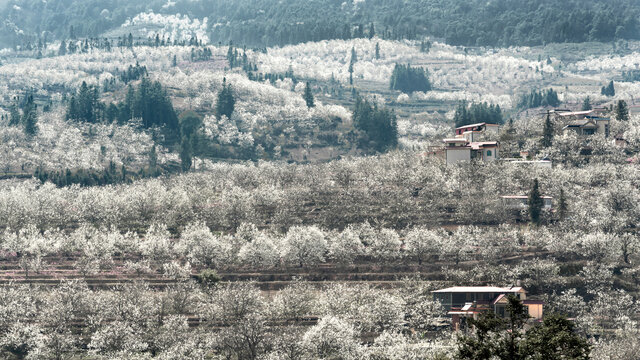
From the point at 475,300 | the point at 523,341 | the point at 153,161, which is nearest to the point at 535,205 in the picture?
the point at 475,300

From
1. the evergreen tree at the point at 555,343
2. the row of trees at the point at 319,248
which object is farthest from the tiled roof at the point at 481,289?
the evergreen tree at the point at 555,343

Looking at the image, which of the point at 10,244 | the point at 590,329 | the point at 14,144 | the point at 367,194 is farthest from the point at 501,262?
the point at 14,144

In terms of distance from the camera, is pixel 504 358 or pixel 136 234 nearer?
pixel 504 358

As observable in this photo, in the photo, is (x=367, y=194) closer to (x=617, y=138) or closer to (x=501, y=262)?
(x=501, y=262)

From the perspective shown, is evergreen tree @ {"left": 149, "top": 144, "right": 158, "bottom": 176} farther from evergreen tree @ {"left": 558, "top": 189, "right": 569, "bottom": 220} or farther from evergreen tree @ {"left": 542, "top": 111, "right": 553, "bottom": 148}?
evergreen tree @ {"left": 558, "top": 189, "right": 569, "bottom": 220}

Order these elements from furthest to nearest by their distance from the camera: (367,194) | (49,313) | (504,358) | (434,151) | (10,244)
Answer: (434,151) → (367,194) → (10,244) → (49,313) → (504,358)

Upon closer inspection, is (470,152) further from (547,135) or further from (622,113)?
(622,113)

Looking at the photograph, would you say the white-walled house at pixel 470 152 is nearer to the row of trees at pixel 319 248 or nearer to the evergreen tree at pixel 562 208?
the evergreen tree at pixel 562 208

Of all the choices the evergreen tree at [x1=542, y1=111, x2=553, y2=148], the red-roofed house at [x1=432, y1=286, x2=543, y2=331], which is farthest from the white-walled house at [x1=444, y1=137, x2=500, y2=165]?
the red-roofed house at [x1=432, y1=286, x2=543, y2=331]
